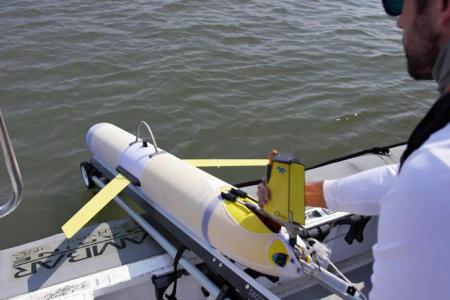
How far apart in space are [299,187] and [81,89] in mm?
4494

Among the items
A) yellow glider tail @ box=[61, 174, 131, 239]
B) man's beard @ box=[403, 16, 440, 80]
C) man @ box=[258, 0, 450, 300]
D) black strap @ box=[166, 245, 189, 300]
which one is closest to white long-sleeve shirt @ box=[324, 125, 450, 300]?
man @ box=[258, 0, 450, 300]

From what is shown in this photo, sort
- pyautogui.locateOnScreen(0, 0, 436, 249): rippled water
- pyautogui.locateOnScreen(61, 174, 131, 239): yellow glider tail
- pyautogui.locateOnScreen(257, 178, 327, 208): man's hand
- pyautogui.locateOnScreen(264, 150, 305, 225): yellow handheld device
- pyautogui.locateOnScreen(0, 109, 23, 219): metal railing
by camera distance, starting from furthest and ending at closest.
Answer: pyautogui.locateOnScreen(0, 0, 436, 249): rippled water → pyautogui.locateOnScreen(61, 174, 131, 239): yellow glider tail → pyautogui.locateOnScreen(257, 178, 327, 208): man's hand → pyautogui.locateOnScreen(264, 150, 305, 225): yellow handheld device → pyautogui.locateOnScreen(0, 109, 23, 219): metal railing

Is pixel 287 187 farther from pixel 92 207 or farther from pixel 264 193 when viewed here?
pixel 92 207

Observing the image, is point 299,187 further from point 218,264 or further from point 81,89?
point 81,89

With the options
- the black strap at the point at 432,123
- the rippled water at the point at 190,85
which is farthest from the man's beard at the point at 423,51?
the rippled water at the point at 190,85

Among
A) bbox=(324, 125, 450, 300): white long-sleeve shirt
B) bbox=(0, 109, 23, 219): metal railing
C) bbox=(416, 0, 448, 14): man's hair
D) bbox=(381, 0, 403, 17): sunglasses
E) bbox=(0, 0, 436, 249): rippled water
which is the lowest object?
bbox=(0, 0, 436, 249): rippled water

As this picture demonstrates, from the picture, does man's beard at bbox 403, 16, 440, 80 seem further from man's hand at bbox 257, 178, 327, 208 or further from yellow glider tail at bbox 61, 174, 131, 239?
yellow glider tail at bbox 61, 174, 131, 239

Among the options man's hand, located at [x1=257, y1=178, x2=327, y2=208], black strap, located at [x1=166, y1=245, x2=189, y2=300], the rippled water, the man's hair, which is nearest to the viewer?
the man's hair

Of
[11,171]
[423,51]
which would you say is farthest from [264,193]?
[423,51]

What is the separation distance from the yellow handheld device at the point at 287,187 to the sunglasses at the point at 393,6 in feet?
2.18

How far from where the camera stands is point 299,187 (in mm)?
1834

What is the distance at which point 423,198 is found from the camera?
79 cm

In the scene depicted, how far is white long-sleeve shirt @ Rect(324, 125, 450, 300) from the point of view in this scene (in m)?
0.78

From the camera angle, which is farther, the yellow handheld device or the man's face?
the yellow handheld device
